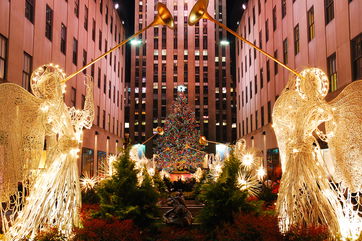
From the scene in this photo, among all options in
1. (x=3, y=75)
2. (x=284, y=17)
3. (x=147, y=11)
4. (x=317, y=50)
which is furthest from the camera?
(x=147, y=11)

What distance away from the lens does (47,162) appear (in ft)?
28.5

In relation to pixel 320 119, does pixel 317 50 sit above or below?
Result: above

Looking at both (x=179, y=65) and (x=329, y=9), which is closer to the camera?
(x=329, y=9)

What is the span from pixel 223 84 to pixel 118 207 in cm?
8023

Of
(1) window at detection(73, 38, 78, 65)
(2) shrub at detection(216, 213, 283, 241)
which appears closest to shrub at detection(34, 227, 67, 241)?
(2) shrub at detection(216, 213, 283, 241)

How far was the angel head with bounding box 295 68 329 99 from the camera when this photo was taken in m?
8.45

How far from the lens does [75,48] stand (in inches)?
1243

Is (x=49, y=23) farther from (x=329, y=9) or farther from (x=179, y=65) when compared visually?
(x=179, y=65)

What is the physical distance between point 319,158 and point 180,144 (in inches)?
1549

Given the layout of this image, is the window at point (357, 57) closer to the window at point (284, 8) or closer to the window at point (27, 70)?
the window at point (284, 8)

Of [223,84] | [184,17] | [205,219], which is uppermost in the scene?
[184,17]

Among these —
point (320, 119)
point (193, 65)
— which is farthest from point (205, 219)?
point (193, 65)

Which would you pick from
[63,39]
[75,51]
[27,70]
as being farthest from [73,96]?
[27,70]

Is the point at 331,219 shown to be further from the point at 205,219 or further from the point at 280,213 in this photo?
the point at 205,219
